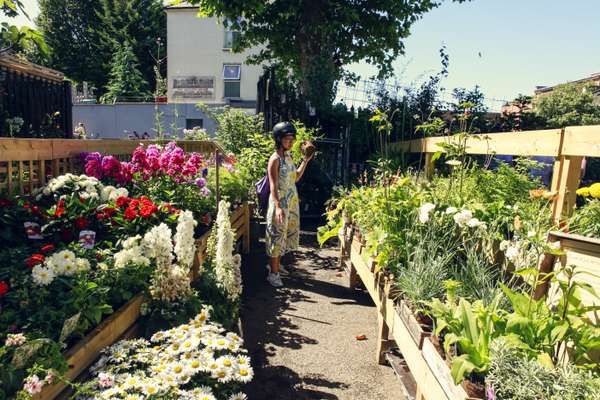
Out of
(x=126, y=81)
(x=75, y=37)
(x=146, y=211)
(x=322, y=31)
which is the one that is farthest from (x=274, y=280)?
(x=75, y=37)

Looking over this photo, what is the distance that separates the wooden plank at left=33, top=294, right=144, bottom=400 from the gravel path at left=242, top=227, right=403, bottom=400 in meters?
0.91

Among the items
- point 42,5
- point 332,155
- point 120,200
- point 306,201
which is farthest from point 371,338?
point 42,5

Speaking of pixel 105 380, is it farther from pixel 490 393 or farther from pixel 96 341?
pixel 490 393

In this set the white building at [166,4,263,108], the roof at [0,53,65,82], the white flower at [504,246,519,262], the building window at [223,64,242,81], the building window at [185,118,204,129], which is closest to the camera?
the white flower at [504,246,519,262]

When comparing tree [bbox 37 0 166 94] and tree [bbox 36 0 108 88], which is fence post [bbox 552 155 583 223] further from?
tree [bbox 36 0 108 88]

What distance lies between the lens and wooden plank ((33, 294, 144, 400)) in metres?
1.81

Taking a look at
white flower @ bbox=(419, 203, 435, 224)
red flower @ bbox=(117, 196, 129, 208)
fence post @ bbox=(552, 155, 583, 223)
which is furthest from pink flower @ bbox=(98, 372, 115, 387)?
fence post @ bbox=(552, 155, 583, 223)

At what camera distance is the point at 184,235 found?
9.16 ft

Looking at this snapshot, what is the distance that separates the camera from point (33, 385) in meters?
1.53

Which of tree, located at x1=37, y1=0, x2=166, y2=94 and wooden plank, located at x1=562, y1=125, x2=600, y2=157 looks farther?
tree, located at x1=37, y1=0, x2=166, y2=94

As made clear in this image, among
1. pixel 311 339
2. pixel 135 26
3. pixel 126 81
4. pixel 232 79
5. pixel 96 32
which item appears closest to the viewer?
pixel 311 339

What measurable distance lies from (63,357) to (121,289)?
65cm

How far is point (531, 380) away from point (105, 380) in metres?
1.75

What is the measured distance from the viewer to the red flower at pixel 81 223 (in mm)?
2912
